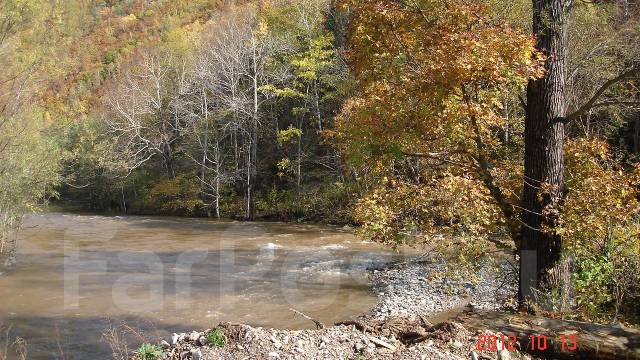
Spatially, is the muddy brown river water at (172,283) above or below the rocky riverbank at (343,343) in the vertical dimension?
below

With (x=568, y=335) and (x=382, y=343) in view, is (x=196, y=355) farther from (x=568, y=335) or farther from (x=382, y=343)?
(x=568, y=335)

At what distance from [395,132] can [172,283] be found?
8840 mm

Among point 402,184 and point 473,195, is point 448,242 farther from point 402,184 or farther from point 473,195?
point 402,184

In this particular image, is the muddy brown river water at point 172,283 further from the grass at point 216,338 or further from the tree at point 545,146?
the tree at point 545,146

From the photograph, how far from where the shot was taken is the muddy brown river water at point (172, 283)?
10.3 meters

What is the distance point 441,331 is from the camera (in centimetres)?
543

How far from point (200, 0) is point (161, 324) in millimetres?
97515

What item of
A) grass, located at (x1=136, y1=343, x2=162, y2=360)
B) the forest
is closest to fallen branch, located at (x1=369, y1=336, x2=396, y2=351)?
grass, located at (x1=136, y1=343, x2=162, y2=360)

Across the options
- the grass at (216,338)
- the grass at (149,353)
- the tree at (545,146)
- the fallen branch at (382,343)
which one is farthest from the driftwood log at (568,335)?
the grass at (149,353)

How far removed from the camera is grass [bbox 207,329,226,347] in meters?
5.15
